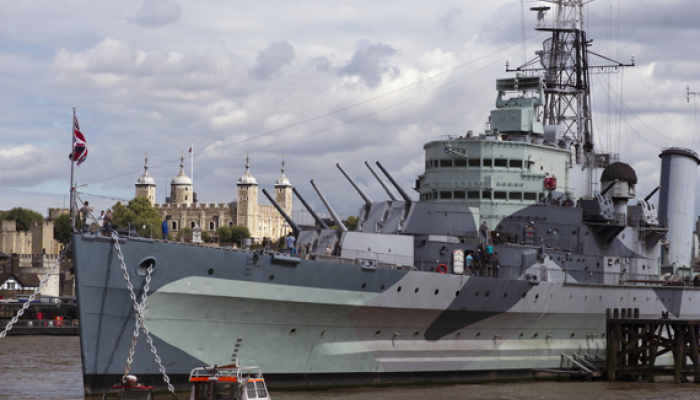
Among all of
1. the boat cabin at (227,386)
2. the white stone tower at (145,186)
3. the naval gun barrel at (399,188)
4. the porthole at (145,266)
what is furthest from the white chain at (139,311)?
the white stone tower at (145,186)

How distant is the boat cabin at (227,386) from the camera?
18.4 m

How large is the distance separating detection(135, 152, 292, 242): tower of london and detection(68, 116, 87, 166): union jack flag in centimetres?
12736

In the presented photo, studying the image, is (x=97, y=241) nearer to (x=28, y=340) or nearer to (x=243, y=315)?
(x=243, y=315)

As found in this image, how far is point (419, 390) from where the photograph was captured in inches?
957

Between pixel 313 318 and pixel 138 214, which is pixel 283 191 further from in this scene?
pixel 313 318

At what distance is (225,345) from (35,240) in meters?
95.9

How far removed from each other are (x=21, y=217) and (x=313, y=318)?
117390 millimetres

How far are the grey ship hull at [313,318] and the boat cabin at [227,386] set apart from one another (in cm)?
253

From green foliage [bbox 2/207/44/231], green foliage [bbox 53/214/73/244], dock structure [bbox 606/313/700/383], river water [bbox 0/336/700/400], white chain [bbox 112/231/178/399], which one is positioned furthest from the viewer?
green foliage [bbox 2/207/44/231]

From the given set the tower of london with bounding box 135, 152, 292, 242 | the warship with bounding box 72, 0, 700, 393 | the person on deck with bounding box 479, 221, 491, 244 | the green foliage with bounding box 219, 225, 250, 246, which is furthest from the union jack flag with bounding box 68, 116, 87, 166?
the tower of london with bounding box 135, 152, 292, 242

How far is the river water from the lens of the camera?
904 inches

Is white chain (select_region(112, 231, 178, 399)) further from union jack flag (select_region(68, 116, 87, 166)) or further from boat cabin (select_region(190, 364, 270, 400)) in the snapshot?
union jack flag (select_region(68, 116, 87, 166))

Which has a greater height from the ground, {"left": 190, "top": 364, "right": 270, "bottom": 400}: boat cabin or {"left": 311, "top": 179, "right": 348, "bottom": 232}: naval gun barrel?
{"left": 311, "top": 179, "right": 348, "bottom": 232}: naval gun barrel

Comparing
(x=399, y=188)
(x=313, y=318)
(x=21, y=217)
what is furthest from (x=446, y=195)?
(x=21, y=217)
